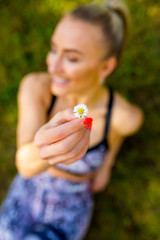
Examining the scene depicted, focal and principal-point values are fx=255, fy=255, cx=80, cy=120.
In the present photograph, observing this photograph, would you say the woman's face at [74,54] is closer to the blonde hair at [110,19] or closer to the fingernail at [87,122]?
the blonde hair at [110,19]

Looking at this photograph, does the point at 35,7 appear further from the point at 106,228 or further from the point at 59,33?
the point at 106,228

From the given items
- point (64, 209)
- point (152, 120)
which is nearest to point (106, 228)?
point (64, 209)

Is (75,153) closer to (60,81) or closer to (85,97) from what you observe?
(60,81)

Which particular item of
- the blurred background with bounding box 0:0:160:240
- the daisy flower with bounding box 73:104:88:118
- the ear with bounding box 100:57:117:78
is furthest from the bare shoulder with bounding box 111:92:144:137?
the daisy flower with bounding box 73:104:88:118

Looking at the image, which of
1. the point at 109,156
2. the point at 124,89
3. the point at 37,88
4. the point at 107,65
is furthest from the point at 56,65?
the point at 124,89

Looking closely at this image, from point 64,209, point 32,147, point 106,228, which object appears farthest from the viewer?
point 106,228

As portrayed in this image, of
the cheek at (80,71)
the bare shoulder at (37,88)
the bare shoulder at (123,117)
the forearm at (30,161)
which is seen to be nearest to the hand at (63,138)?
the forearm at (30,161)
